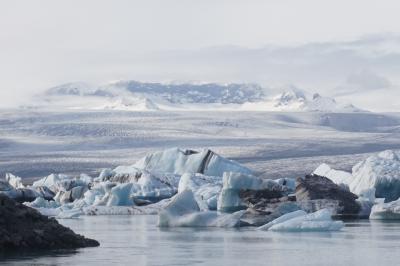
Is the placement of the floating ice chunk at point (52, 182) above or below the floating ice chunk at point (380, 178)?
below

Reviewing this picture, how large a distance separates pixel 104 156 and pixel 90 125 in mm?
10298

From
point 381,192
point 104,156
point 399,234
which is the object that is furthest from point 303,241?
point 104,156

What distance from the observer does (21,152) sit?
58281 mm

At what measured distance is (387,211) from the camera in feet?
74.0

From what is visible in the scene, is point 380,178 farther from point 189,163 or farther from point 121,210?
point 189,163

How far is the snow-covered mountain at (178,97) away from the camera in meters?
150

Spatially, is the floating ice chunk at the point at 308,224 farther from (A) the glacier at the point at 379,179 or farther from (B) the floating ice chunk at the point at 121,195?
(B) the floating ice chunk at the point at 121,195

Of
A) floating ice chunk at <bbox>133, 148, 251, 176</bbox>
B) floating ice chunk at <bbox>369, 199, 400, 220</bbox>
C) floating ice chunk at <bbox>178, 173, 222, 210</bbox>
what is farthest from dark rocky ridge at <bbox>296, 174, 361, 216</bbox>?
floating ice chunk at <bbox>133, 148, 251, 176</bbox>

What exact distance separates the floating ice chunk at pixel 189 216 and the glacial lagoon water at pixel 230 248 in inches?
14.9

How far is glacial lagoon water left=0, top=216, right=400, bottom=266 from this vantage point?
39.4 ft

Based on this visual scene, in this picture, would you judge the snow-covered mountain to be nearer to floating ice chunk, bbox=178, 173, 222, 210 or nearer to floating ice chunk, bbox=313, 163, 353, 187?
floating ice chunk, bbox=313, 163, 353, 187

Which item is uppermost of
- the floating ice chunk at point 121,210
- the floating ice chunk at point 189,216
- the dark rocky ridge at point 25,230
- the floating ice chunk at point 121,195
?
the dark rocky ridge at point 25,230

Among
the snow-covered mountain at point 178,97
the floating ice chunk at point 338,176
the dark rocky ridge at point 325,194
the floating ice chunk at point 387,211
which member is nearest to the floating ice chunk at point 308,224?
the floating ice chunk at point 387,211

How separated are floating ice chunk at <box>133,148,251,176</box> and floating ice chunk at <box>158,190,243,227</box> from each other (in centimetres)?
1355
